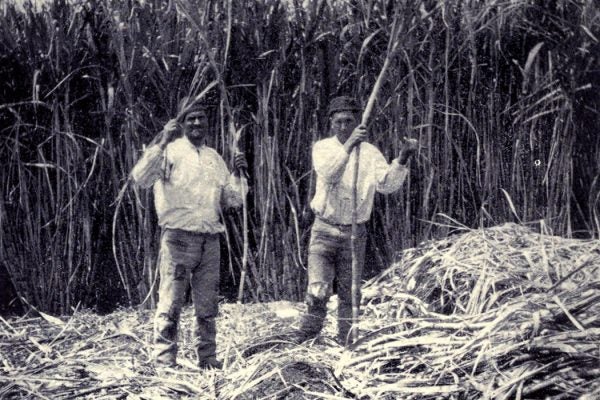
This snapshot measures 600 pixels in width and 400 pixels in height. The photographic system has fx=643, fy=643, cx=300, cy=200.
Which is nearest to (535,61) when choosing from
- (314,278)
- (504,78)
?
(504,78)

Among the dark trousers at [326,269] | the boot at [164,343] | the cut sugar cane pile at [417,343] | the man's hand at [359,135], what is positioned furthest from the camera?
the dark trousers at [326,269]

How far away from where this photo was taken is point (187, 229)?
10.3ft

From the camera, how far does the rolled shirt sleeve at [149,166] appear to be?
3.02 metres

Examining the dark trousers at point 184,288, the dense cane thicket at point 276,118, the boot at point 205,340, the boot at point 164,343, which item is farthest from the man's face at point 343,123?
the boot at point 164,343

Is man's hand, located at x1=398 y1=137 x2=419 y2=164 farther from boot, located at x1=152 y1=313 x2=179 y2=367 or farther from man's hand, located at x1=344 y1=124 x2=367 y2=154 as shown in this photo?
boot, located at x1=152 y1=313 x2=179 y2=367

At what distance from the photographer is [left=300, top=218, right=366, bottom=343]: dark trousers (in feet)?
11.1

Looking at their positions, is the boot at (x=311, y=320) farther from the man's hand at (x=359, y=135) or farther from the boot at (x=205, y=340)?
the man's hand at (x=359, y=135)

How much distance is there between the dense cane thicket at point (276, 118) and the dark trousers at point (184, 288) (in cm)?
107

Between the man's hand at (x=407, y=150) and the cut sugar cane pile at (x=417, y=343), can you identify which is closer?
the cut sugar cane pile at (x=417, y=343)

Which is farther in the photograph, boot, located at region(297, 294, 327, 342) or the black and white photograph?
the black and white photograph

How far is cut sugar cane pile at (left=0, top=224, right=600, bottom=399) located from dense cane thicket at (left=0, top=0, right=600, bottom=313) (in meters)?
0.48

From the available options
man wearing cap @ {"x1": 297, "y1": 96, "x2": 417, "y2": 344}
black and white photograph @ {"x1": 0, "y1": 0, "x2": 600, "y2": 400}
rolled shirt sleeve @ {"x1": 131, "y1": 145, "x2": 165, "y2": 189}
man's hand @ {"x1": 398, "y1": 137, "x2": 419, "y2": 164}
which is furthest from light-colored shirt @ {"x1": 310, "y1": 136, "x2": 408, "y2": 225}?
rolled shirt sleeve @ {"x1": 131, "y1": 145, "x2": 165, "y2": 189}

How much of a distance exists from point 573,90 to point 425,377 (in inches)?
114

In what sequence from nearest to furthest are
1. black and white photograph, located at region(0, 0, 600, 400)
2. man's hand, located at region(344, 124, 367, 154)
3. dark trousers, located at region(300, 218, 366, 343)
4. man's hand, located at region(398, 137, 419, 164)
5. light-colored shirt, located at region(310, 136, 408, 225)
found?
man's hand, located at region(344, 124, 367, 154) < man's hand, located at region(398, 137, 419, 164) < light-colored shirt, located at region(310, 136, 408, 225) < dark trousers, located at region(300, 218, 366, 343) < black and white photograph, located at region(0, 0, 600, 400)
